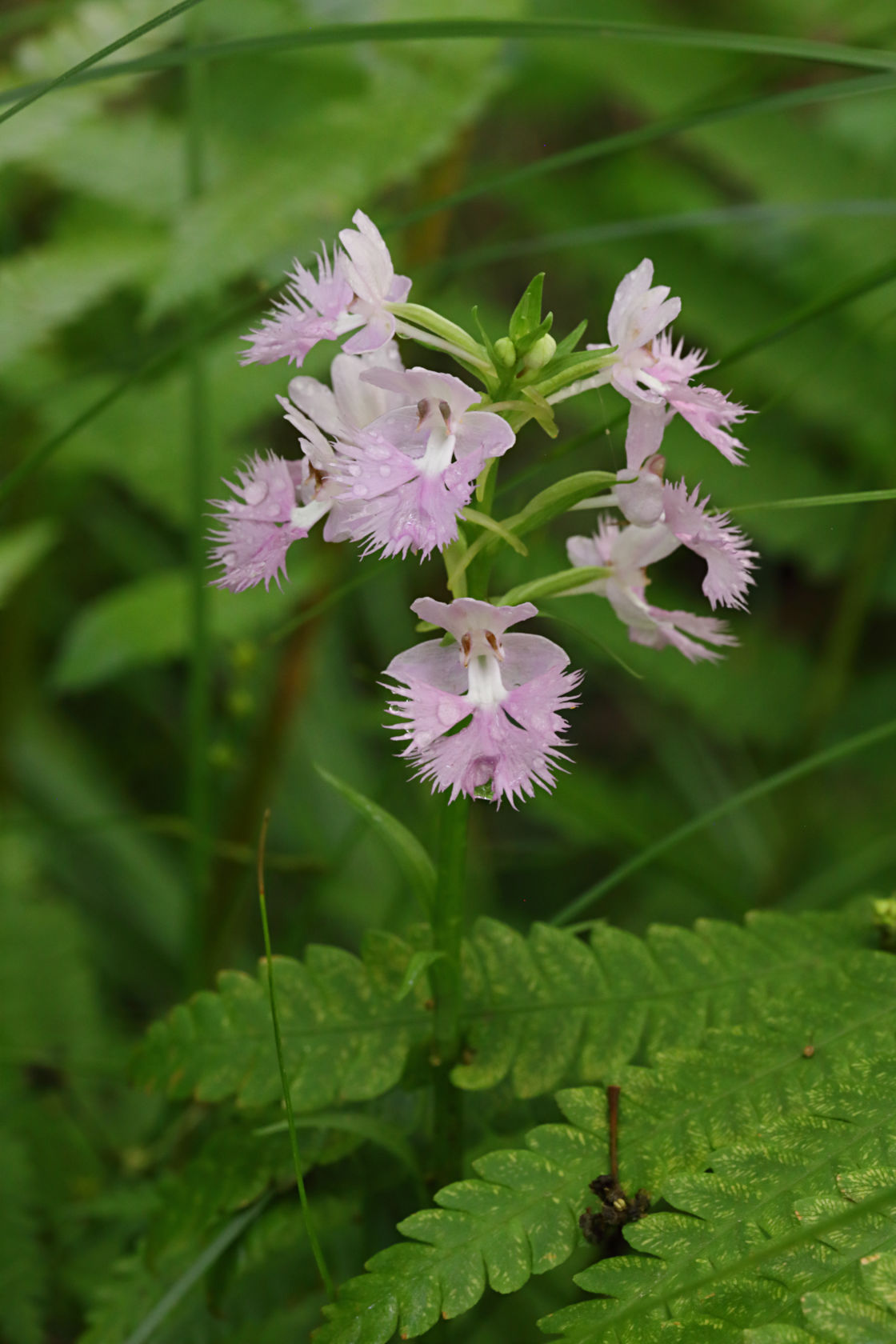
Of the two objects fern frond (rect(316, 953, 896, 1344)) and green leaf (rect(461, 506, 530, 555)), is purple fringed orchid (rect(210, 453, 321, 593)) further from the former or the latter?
fern frond (rect(316, 953, 896, 1344))

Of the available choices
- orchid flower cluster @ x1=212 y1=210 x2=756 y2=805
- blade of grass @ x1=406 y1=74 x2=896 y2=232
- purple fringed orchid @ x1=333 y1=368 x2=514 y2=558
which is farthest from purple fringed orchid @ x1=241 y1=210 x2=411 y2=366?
blade of grass @ x1=406 y1=74 x2=896 y2=232

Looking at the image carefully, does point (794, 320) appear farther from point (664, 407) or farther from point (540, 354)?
point (540, 354)

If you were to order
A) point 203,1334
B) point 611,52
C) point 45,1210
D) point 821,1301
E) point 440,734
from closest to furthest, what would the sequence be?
point 821,1301 → point 440,734 → point 203,1334 → point 45,1210 → point 611,52

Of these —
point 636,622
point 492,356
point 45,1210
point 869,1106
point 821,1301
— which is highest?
point 492,356

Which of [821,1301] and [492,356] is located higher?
[492,356]

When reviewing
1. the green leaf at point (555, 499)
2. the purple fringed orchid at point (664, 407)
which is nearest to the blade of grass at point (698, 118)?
the purple fringed orchid at point (664, 407)

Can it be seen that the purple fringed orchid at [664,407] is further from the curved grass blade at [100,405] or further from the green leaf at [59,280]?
the green leaf at [59,280]

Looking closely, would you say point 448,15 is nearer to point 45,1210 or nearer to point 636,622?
point 636,622

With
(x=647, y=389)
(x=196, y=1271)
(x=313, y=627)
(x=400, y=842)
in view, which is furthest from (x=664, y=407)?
(x=313, y=627)

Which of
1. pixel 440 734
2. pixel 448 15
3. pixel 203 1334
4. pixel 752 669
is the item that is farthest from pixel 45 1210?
pixel 448 15
